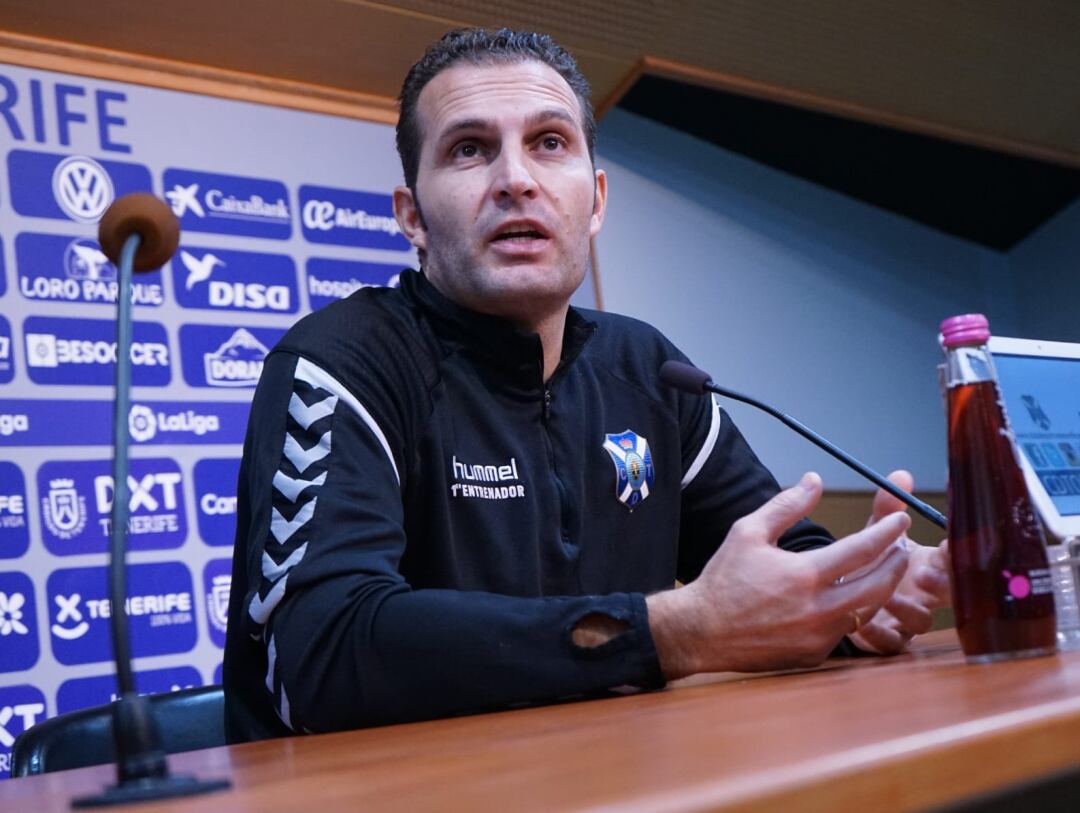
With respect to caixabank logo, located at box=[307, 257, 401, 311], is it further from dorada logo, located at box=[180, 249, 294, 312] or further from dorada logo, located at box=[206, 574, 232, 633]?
dorada logo, located at box=[206, 574, 232, 633]

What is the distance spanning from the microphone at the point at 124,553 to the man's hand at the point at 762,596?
0.47 metres

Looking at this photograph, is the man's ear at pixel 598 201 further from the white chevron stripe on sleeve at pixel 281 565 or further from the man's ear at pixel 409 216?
the white chevron stripe on sleeve at pixel 281 565

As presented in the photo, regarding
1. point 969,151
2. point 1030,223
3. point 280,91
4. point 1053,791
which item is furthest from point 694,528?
point 1030,223

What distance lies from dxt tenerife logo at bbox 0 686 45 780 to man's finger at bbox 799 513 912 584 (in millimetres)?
1924

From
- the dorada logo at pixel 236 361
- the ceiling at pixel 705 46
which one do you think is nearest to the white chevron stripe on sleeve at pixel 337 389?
the dorada logo at pixel 236 361

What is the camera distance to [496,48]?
1704 millimetres

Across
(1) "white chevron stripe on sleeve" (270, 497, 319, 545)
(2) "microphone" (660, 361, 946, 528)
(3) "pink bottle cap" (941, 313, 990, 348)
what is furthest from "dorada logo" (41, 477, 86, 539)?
(3) "pink bottle cap" (941, 313, 990, 348)

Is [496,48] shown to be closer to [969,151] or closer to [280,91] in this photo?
[280,91]

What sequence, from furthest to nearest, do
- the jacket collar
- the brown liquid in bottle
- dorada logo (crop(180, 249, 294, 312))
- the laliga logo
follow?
dorada logo (crop(180, 249, 294, 312))
the laliga logo
the jacket collar
the brown liquid in bottle

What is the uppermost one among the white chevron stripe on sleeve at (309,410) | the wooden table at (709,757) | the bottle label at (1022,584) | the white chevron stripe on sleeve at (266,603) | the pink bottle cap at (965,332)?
the white chevron stripe on sleeve at (309,410)

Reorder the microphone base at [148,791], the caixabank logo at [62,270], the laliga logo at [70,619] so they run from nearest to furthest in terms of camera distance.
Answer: the microphone base at [148,791] → the laliga logo at [70,619] → the caixabank logo at [62,270]

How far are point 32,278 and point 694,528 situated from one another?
1618 mm

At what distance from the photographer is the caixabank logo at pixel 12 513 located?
2471 millimetres

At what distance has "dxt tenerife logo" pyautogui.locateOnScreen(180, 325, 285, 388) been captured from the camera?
276 cm
